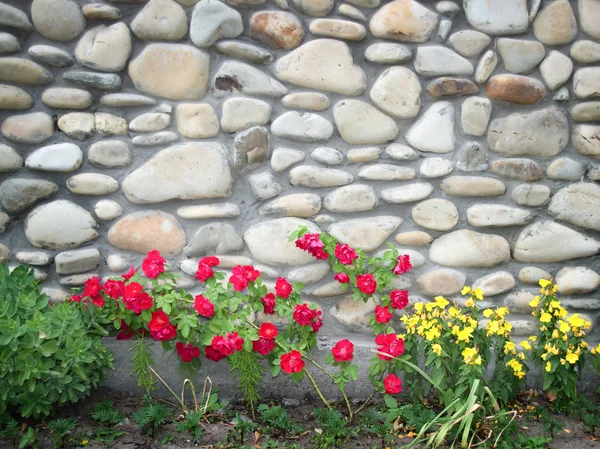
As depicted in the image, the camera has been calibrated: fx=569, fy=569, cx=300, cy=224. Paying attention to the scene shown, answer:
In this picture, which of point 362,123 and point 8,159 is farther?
point 362,123

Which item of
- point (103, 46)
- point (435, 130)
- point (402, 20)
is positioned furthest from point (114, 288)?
point (402, 20)

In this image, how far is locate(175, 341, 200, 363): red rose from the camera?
2.48 m

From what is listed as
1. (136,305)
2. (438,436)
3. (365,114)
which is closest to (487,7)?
(365,114)

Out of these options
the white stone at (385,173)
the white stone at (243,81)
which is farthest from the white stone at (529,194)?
the white stone at (243,81)

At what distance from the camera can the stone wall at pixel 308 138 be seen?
2.53 metres

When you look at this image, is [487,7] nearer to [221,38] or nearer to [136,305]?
[221,38]

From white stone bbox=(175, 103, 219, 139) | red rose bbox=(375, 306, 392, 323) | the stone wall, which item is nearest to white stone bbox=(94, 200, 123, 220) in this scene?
the stone wall

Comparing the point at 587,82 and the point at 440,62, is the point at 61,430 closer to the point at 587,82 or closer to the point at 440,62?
the point at 440,62

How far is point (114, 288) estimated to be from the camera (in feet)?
7.90

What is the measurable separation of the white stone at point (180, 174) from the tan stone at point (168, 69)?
264 mm

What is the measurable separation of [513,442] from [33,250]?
7.35ft

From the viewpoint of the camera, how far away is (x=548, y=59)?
260 centimetres

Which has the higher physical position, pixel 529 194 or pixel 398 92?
pixel 398 92

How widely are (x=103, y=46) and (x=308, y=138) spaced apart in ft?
3.25
